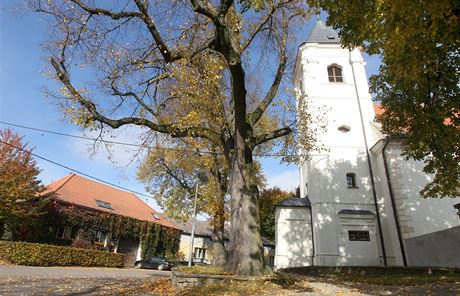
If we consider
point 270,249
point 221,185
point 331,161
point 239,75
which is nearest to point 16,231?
point 221,185

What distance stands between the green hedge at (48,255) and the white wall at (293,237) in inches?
537

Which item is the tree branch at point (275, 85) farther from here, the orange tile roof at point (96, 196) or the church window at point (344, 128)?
the orange tile roof at point (96, 196)

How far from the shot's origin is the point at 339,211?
21.3 meters

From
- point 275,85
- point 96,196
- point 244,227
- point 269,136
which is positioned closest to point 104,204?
point 96,196

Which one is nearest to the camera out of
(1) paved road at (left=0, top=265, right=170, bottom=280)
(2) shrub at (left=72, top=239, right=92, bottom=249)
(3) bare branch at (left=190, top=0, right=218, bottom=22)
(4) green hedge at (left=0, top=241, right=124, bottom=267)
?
(3) bare branch at (left=190, top=0, right=218, bottom=22)

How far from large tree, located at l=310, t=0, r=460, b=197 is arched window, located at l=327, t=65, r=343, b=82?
10838 mm

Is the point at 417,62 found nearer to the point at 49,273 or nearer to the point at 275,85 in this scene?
the point at 275,85

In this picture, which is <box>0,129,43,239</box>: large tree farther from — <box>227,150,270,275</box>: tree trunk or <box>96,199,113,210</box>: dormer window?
<box>227,150,270,275</box>: tree trunk

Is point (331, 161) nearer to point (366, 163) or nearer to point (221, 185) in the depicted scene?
point (366, 163)

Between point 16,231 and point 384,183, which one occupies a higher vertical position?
point 384,183

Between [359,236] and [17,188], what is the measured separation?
2269cm

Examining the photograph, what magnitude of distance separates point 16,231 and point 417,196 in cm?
2723

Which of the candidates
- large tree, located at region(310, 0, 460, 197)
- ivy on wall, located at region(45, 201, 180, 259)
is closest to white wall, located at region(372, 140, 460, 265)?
large tree, located at region(310, 0, 460, 197)

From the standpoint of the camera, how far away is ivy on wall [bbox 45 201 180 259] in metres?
25.9
